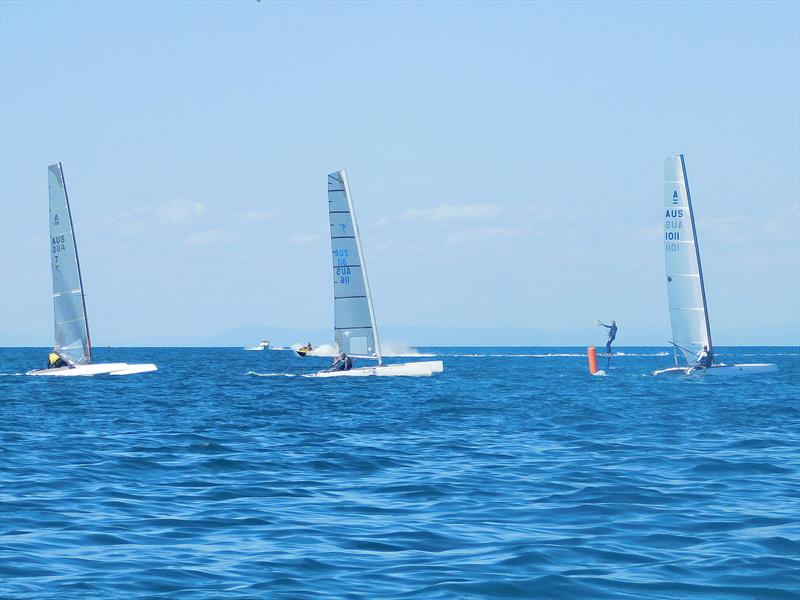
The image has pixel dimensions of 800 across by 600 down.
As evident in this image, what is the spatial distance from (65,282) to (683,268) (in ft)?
105

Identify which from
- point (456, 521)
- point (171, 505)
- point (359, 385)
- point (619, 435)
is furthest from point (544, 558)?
point (359, 385)

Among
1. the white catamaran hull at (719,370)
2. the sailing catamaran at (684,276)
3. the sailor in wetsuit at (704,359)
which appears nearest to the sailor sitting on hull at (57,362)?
the white catamaran hull at (719,370)

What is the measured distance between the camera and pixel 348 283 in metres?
53.0

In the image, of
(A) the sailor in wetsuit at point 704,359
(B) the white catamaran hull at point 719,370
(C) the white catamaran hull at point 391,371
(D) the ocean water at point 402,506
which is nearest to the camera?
(D) the ocean water at point 402,506

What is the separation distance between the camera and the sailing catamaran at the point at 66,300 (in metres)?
53.0

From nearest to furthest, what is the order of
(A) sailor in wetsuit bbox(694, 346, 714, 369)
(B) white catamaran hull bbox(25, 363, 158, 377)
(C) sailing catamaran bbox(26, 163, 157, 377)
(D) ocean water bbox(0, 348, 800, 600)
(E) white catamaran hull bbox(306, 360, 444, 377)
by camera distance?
(D) ocean water bbox(0, 348, 800, 600)
(E) white catamaran hull bbox(306, 360, 444, 377)
(B) white catamaran hull bbox(25, 363, 158, 377)
(C) sailing catamaran bbox(26, 163, 157, 377)
(A) sailor in wetsuit bbox(694, 346, 714, 369)

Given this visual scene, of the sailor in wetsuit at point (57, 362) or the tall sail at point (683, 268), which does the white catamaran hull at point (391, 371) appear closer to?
the tall sail at point (683, 268)

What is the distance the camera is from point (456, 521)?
13.2 m

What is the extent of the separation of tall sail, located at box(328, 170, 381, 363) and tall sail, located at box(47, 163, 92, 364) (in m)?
13.1

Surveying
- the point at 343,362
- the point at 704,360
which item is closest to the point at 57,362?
the point at 343,362

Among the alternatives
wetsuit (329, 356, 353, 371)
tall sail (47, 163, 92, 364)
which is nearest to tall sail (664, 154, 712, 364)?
wetsuit (329, 356, 353, 371)

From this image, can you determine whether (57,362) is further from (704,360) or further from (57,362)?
(704,360)

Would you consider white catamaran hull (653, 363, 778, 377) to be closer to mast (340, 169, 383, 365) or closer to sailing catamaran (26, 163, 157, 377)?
mast (340, 169, 383, 365)

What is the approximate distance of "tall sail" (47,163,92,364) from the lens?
174ft
